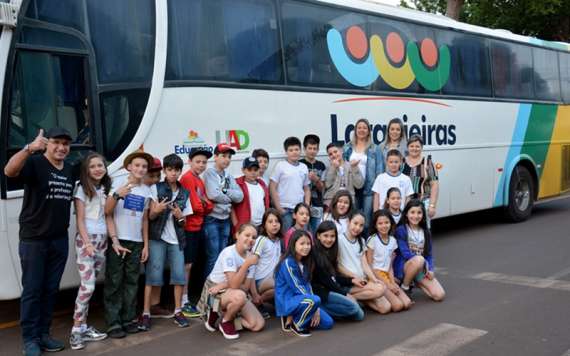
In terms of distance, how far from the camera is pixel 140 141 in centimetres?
569

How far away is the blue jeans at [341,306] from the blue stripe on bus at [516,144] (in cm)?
605

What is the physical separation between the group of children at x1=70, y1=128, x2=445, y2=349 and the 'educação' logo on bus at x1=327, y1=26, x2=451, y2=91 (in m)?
1.84

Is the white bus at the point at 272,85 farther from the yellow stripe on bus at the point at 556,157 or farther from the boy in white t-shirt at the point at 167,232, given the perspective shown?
the boy in white t-shirt at the point at 167,232

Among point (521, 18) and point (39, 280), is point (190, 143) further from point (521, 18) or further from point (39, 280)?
point (521, 18)

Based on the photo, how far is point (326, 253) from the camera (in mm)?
5527

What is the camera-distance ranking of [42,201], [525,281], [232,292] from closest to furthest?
[42,201] < [232,292] < [525,281]

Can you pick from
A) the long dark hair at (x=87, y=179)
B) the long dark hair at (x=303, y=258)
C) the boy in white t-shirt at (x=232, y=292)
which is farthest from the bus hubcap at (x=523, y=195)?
the long dark hair at (x=87, y=179)

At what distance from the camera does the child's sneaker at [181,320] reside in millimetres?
5422

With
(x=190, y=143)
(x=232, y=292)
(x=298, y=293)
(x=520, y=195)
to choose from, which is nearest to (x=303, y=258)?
(x=298, y=293)

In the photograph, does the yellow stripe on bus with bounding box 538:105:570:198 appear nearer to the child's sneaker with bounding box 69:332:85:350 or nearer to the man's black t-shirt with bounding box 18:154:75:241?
the child's sneaker with bounding box 69:332:85:350

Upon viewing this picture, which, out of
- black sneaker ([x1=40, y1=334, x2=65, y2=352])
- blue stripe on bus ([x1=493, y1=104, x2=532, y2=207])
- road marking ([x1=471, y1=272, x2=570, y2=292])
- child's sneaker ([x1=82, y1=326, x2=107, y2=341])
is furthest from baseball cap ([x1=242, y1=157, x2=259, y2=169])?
blue stripe on bus ([x1=493, y1=104, x2=532, y2=207])

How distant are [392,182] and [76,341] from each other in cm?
376

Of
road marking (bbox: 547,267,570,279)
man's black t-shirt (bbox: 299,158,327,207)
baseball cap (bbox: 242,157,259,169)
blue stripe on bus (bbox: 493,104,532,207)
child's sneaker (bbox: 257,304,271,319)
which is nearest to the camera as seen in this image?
child's sneaker (bbox: 257,304,271,319)

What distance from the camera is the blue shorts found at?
5.37 meters
